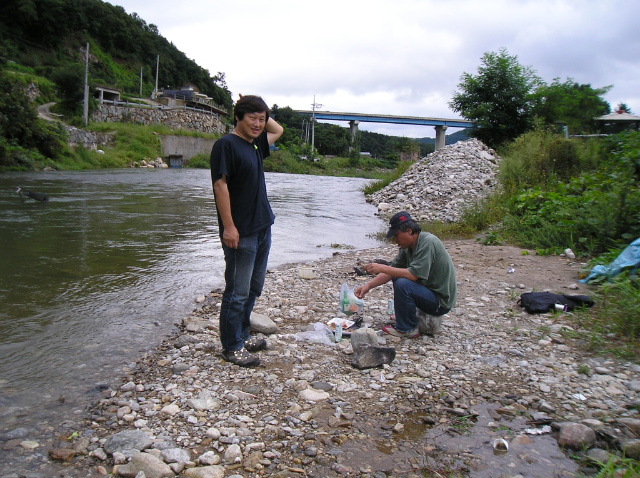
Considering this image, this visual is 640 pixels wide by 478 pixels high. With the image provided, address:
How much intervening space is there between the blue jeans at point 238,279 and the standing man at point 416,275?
1109mm

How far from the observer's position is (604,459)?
2791 mm

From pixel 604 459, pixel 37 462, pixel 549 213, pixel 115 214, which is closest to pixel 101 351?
pixel 37 462

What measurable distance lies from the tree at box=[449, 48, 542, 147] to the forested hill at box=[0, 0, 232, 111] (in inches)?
1418

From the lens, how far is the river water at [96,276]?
417 centimetres

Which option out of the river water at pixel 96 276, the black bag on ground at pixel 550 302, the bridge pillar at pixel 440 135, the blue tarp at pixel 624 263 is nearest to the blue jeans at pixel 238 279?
the river water at pixel 96 276

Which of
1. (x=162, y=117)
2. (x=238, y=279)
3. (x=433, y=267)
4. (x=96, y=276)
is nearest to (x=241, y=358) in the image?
(x=238, y=279)

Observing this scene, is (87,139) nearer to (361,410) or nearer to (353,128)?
(361,410)

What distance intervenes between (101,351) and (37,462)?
1.88 meters

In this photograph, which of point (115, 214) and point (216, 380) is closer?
point (216, 380)

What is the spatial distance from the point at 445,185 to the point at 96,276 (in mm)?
12836

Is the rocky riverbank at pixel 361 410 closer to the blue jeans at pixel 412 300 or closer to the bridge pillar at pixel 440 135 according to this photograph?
the blue jeans at pixel 412 300

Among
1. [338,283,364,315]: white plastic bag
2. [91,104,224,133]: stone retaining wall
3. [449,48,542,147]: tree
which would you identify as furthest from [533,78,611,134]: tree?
[91,104,224,133]: stone retaining wall

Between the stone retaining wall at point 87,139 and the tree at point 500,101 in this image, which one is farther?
the stone retaining wall at point 87,139

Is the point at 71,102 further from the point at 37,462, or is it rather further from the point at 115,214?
the point at 37,462
